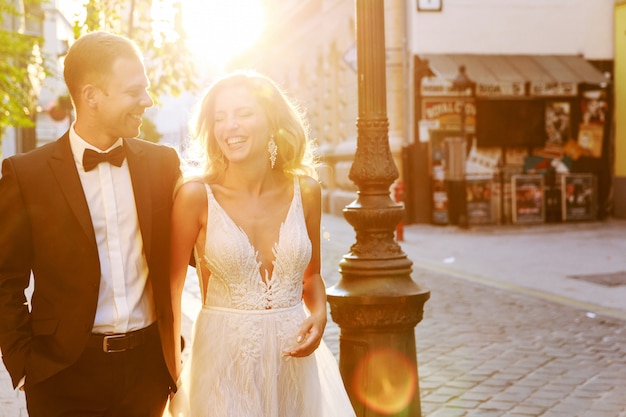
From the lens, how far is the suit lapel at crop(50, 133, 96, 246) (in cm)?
315

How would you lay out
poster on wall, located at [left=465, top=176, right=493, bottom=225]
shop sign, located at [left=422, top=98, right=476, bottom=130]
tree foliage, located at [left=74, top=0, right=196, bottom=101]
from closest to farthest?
tree foliage, located at [left=74, top=0, right=196, bottom=101]
poster on wall, located at [left=465, top=176, right=493, bottom=225]
shop sign, located at [left=422, top=98, right=476, bottom=130]

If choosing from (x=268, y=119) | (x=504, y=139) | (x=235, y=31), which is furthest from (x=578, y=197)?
(x=235, y=31)

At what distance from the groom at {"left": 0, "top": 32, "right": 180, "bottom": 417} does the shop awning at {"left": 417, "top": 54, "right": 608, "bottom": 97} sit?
1784 centimetres

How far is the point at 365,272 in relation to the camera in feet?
17.6

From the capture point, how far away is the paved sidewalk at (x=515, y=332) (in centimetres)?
643

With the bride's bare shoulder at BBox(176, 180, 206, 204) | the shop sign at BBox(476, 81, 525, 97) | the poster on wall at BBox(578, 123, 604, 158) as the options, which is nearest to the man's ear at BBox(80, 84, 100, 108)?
the bride's bare shoulder at BBox(176, 180, 206, 204)

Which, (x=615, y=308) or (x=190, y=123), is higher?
(x=190, y=123)

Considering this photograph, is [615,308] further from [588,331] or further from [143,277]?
[143,277]

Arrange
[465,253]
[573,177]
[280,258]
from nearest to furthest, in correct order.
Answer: [280,258] → [465,253] → [573,177]

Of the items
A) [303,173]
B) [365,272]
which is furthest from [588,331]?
[303,173]

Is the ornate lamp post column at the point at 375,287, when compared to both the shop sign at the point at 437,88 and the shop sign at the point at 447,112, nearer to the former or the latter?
the shop sign at the point at 447,112

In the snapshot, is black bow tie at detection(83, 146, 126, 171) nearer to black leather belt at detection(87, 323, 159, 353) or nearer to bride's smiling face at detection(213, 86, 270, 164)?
bride's smiling face at detection(213, 86, 270, 164)

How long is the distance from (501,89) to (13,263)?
64.5 ft

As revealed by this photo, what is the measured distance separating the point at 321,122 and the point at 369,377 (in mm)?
26019
